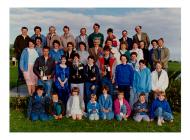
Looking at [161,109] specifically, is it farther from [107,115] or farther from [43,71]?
[43,71]

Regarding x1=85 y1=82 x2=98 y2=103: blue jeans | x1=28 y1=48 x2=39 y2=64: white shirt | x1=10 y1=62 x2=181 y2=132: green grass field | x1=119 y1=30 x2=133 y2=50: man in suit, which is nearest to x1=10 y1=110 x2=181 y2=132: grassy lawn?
x1=10 y1=62 x2=181 y2=132: green grass field

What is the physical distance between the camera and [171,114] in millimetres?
11297

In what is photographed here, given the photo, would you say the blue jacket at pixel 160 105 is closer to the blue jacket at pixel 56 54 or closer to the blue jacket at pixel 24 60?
the blue jacket at pixel 56 54

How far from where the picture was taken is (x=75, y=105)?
11.3 metres

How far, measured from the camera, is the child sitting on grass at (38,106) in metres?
11.2

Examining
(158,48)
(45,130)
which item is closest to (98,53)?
(158,48)

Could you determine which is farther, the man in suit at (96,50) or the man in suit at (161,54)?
the man in suit at (161,54)

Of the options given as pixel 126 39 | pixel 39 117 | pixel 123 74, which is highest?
pixel 126 39

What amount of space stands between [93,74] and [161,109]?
1842 millimetres

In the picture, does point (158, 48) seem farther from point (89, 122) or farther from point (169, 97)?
point (89, 122)

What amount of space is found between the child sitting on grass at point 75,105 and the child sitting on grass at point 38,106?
22.8 inches

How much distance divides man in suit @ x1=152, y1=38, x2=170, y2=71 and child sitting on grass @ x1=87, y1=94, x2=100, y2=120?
1.71 meters

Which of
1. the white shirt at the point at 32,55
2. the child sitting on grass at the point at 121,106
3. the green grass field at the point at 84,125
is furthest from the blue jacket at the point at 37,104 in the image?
the child sitting on grass at the point at 121,106

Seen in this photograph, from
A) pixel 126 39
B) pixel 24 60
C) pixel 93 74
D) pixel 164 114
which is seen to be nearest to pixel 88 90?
pixel 93 74
